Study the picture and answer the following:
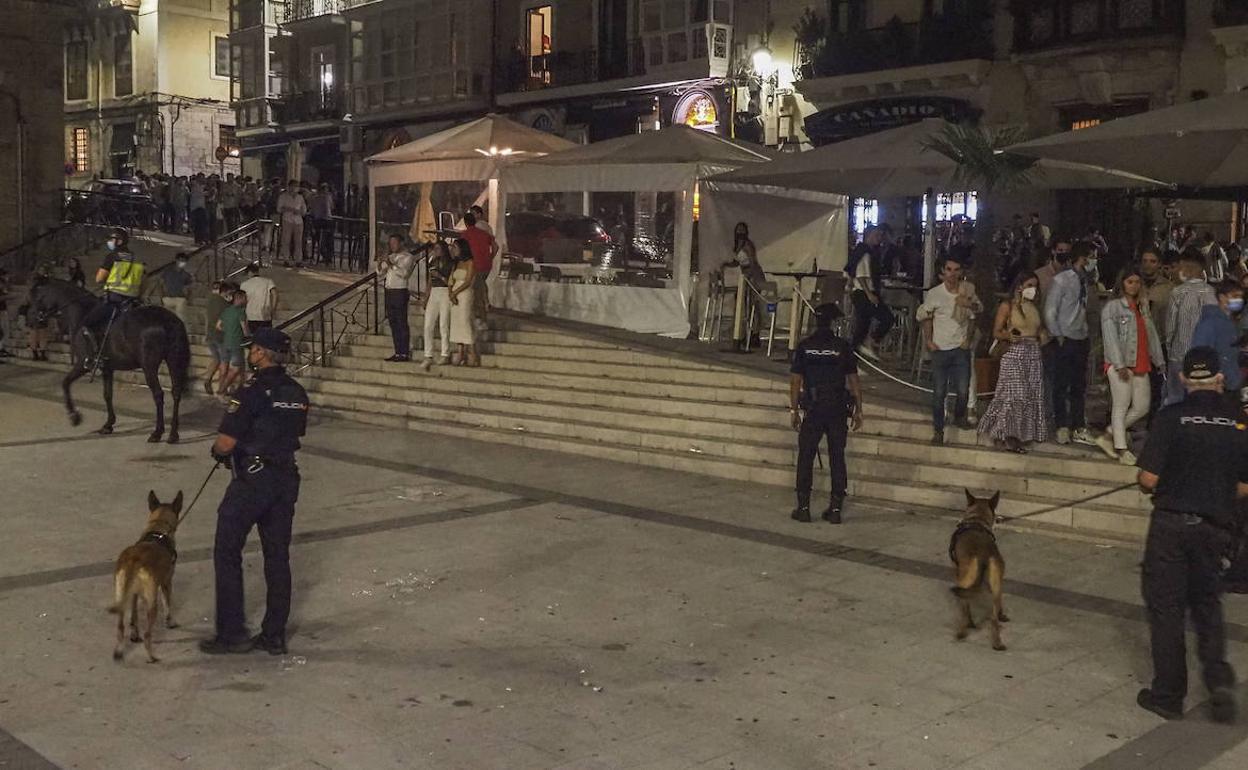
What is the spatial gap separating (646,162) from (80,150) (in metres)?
38.1

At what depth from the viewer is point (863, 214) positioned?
24109mm

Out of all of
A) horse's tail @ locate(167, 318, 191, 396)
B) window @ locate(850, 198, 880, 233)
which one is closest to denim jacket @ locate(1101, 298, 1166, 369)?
horse's tail @ locate(167, 318, 191, 396)

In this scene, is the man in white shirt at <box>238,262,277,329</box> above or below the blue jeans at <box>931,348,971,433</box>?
above

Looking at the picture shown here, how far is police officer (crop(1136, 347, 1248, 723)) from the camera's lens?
577 cm

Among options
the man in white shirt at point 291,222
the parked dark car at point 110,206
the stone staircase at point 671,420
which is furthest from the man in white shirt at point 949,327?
the parked dark car at point 110,206

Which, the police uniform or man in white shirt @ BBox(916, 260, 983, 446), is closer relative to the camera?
the police uniform

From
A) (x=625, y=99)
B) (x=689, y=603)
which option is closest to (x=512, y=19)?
(x=625, y=99)

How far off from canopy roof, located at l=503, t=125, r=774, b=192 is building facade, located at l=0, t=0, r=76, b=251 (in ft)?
51.6

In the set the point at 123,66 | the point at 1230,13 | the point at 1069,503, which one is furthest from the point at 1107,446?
the point at 123,66

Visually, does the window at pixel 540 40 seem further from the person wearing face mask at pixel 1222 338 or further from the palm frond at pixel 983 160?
the person wearing face mask at pixel 1222 338

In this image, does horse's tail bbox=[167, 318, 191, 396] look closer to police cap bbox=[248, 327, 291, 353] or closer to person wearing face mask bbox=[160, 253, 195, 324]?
person wearing face mask bbox=[160, 253, 195, 324]

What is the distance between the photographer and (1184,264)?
32.9ft

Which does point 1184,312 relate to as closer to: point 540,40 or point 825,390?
point 825,390

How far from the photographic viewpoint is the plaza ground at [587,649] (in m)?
5.50
